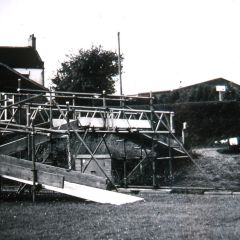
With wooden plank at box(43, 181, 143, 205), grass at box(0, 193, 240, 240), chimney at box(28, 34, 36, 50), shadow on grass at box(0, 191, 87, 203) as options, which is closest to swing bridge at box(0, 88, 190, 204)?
wooden plank at box(43, 181, 143, 205)

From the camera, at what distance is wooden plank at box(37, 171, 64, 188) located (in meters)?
11.3

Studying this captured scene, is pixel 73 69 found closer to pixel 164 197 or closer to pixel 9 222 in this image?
pixel 164 197

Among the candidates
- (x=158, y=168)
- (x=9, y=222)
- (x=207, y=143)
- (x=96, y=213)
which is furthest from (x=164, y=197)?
(x=207, y=143)

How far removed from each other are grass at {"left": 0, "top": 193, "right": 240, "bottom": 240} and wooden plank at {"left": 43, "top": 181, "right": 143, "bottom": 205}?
0.25 m

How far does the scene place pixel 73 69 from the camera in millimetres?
50906

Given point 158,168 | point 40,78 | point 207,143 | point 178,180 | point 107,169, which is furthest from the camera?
point 40,78

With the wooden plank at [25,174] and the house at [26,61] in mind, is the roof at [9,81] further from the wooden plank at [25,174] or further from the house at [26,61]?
the wooden plank at [25,174]

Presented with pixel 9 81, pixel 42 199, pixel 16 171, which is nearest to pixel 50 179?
pixel 16 171

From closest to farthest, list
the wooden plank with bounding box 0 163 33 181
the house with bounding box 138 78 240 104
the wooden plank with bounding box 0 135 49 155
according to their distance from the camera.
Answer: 1. the wooden plank with bounding box 0 163 33 181
2. the wooden plank with bounding box 0 135 49 155
3. the house with bounding box 138 78 240 104

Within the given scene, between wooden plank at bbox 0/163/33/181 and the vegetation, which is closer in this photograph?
wooden plank at bbox 0/163/33/181

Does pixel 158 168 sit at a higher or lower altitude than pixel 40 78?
lower

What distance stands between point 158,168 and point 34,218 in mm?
13572

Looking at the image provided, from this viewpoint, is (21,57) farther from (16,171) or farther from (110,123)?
(16,171)

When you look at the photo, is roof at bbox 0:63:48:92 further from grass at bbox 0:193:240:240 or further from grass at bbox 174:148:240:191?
grass at bbox 0:193:240:240
